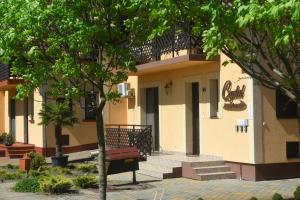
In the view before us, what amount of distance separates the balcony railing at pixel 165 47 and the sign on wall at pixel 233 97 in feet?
5.17

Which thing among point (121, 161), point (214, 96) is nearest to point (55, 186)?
point (121, 161)

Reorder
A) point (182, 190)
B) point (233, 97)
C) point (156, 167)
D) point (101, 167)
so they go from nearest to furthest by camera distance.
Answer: point (101, 167)
point (182, 190)
point (233, 97)
point (156, 167)

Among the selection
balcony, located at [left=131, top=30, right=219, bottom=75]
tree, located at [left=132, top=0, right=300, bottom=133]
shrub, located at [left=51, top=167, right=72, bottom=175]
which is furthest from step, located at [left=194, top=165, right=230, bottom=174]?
tree, located at [left=132, top=0, right=300, bottom=133]

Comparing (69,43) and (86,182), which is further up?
(69,43)

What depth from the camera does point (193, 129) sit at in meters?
19.2

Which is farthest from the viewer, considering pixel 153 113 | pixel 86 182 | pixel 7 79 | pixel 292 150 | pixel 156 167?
pixel 7 79

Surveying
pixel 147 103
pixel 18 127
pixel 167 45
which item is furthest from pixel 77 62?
pixel 18 127

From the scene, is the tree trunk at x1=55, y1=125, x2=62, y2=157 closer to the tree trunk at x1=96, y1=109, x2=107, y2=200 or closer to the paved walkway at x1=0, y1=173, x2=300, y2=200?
the paved walkway at x1=0, y1=173, x2=300, y2=200

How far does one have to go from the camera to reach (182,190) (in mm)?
13891

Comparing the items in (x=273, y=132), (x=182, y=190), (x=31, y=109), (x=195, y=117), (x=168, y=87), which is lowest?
(x=182, y=190)

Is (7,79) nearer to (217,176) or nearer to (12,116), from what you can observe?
(12,116)

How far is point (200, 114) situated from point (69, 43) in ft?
32.5

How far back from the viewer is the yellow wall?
606 inches

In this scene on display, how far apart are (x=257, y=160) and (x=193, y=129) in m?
4.34
